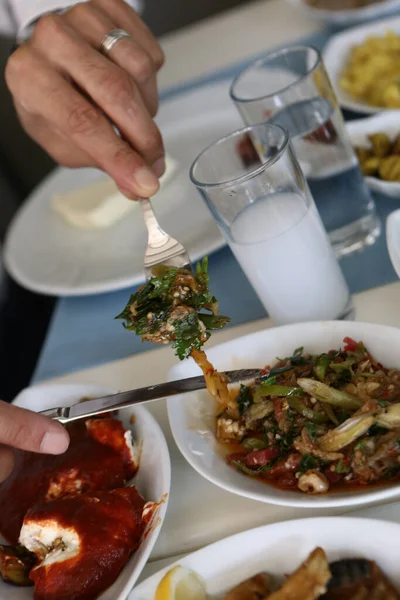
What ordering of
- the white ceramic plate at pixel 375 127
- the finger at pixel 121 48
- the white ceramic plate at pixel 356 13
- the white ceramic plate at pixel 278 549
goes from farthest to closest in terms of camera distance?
the white ceramic plate at pixel 356 13, the white ceramic plate at pixel 375 127, the finger at pixel 121 48, the white ceramic plate at pixel 278 549

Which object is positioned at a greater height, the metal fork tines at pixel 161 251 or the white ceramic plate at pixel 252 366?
the metal fork tines at pixel 161 251

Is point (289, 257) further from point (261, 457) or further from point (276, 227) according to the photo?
point (261, 457)

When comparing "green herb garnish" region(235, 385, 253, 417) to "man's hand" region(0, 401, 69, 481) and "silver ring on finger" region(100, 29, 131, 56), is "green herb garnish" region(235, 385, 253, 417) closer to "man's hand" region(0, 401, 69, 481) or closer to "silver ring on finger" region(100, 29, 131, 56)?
"man's hand" region(0, 401, 69, 481)

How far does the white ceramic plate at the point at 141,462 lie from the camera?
2.48ft

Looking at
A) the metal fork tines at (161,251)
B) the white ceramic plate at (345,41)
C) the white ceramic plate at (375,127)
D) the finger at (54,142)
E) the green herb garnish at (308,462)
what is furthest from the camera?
the white ceramic plate at (345,41)

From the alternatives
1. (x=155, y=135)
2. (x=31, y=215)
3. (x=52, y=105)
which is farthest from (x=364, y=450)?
(x=31, y=215)

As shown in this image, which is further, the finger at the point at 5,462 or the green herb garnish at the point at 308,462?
the finger at the point at 5,462

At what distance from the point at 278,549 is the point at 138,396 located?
299mm

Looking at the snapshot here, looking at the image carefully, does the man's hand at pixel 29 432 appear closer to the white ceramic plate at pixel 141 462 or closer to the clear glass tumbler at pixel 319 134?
the white ceramic plate at pixel 141 462

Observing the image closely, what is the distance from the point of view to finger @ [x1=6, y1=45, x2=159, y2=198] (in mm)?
1051

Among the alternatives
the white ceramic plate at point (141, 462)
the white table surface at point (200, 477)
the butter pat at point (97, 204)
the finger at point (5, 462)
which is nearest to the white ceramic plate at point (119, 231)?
the butter pat at point (97, 204)

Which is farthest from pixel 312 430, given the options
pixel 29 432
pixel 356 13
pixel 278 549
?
pixel 356 13

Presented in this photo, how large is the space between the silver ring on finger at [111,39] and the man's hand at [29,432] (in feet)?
2.22

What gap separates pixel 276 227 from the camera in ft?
3.13
